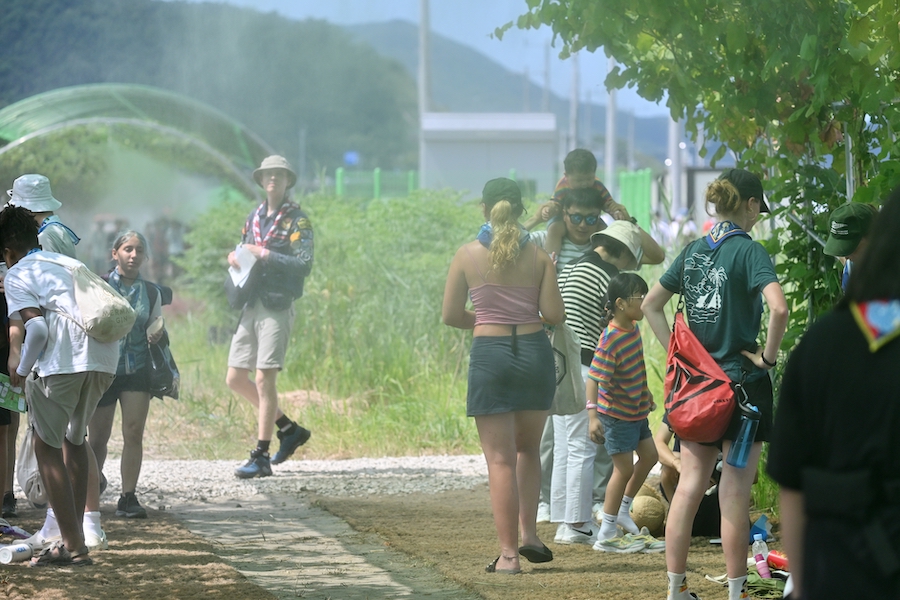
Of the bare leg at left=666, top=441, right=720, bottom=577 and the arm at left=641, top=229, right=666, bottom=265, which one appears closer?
the bare leg at left=666, top=441, right=720, bottom=577

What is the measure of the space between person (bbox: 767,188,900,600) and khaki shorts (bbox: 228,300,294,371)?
628 cm

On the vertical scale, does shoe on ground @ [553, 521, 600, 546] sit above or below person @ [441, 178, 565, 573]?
below

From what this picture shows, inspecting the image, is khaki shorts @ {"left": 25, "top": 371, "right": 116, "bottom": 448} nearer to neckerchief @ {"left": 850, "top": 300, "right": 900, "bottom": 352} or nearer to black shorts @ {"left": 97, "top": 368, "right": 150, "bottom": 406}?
black shorts @ {"left": 97, "top": 368, "right": 150, "bottom": 406}

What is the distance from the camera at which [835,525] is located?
2.10 meters

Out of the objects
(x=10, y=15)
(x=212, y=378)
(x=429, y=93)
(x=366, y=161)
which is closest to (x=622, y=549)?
(x=212, y=378)

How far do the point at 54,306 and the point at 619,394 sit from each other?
2.65 meters

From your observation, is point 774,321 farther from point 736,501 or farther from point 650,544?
point 650,544

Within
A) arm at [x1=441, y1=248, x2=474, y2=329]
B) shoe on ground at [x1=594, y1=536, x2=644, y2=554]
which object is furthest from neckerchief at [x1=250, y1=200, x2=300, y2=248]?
shoe on ground at [x1=594, y1=536, x2=644, y2=554]

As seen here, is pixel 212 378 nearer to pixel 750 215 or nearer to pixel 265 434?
pixel 265 434

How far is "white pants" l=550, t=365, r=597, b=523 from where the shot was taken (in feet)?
19.3

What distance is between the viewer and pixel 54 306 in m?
5.19

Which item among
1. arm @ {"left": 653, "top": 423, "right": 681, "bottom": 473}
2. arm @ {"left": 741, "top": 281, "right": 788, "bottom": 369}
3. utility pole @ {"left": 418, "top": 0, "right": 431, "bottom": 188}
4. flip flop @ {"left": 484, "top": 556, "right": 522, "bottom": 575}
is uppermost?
utility pole @ {"left": 418, "top": 0, "right": 431, "bottom": 188}

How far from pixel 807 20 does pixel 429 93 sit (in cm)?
3037

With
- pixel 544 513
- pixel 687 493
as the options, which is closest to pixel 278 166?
pixel 544 513
